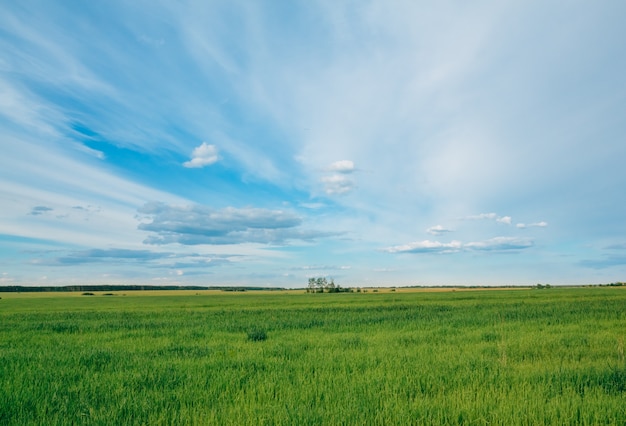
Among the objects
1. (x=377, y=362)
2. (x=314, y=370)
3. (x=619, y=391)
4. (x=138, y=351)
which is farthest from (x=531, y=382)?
(x=138, y=351)

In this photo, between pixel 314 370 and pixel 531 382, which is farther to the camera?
pixel 314 370

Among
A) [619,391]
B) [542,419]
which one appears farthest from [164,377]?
[619,391]

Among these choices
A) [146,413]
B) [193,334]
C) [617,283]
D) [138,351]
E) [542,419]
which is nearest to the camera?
[542,419]

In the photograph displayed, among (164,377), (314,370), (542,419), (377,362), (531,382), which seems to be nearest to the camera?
(542,419)

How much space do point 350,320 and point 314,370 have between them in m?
12.5

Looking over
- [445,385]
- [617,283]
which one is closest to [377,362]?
[445,385]

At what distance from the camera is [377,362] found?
9.34 m

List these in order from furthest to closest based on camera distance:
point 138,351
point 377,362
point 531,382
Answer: point 138,351, point 377,362, point 531,382

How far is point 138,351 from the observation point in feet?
37.5

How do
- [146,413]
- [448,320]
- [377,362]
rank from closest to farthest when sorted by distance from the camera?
[146,413] < [377,362] < [448,320]

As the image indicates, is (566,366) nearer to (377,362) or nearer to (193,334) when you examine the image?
(377,362)

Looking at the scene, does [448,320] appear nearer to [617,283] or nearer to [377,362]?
[377,362]

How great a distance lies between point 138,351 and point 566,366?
10.9 metres

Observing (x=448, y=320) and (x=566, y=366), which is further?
(x=448, y=320)
